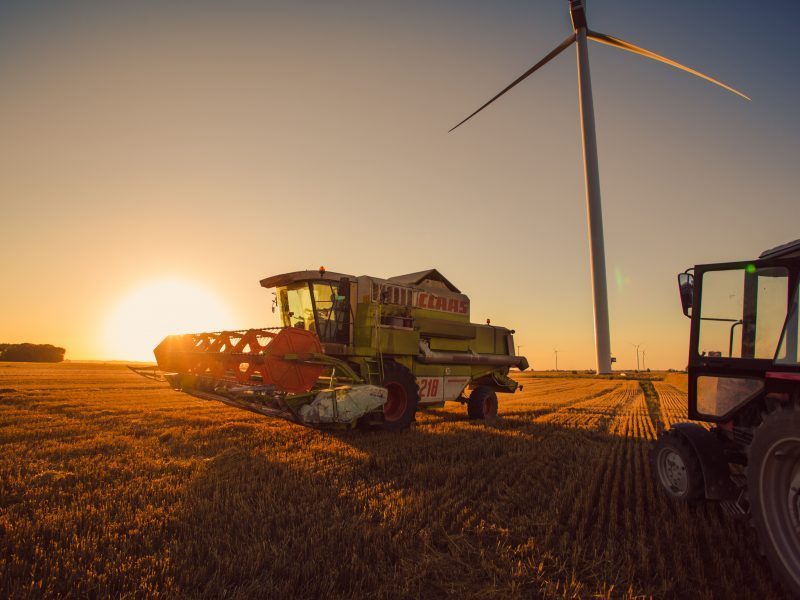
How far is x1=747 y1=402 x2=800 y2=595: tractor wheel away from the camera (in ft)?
9.12

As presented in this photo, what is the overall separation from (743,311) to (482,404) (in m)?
8.25

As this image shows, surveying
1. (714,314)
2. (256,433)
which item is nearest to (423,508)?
(714,314)

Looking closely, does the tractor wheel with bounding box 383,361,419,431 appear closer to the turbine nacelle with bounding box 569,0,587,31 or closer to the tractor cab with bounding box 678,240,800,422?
the tractor cab with bounding box 678,240,800,422

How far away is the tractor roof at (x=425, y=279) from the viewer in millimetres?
11359

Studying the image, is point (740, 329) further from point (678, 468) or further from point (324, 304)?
point (324, 304)

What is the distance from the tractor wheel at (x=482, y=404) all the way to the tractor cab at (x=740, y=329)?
7.50 meters

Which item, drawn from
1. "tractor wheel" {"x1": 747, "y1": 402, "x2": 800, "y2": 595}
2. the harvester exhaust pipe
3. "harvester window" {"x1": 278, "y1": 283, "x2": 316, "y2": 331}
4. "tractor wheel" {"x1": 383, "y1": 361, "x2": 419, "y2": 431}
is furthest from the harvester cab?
"harvester window" {"x1": 278, "y1": 283, "x2": 316, "y2": 331}

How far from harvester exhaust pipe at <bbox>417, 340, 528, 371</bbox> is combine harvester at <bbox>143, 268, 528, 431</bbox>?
3 centimetres


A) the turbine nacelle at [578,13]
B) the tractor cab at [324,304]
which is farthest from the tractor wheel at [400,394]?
the turbine nacelle at [578,13]

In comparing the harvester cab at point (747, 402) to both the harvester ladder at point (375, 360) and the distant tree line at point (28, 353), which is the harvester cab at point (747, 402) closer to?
the harvester ladder at point (375, 360)

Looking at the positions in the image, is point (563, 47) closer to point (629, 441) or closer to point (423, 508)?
point (629, 441)

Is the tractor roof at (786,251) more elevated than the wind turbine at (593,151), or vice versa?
the wind turbine at (593,151)

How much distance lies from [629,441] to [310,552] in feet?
23.8

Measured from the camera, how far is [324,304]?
9.29 meters
